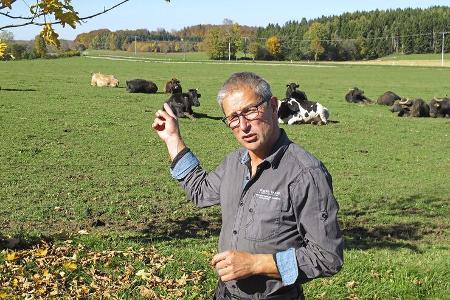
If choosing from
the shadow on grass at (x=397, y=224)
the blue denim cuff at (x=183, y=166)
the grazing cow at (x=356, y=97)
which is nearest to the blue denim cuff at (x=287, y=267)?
the blue denim cuff at (x=183, y=166)

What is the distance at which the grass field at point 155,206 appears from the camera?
225 inches

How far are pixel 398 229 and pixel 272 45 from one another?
130 m

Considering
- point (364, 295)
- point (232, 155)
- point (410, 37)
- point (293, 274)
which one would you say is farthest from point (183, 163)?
point (410, 37)

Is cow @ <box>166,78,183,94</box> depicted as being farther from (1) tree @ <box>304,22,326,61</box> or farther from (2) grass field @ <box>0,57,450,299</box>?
(1) tree @ <box>304,22,326,61</box>

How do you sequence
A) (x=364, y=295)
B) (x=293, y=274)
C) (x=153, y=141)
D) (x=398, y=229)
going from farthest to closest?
(x=153, y=141) → (x=398, y=229) → (x=364, y=295) → (x=293, y=274)

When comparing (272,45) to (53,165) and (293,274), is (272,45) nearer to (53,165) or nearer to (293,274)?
(53,165)

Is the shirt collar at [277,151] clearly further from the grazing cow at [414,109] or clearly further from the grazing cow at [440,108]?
the grazing cow at [440,108]

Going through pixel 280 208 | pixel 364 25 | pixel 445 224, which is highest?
pixel 364 25

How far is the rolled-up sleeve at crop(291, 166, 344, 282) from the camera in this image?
291cm

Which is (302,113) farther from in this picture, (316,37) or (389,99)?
(316,37)

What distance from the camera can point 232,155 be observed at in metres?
3.53

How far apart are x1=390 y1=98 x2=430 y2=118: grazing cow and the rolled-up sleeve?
2201 cm

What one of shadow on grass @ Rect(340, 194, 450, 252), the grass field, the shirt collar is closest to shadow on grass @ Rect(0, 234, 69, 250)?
the grass field

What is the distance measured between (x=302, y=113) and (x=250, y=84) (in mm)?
17735
